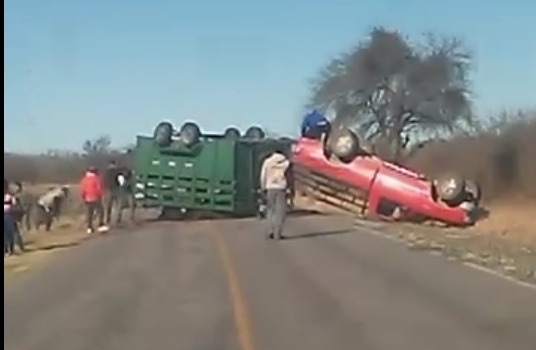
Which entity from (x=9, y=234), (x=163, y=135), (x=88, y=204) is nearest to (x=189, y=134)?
(x=163, y=135)

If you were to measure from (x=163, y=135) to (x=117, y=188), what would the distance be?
2.49 metres

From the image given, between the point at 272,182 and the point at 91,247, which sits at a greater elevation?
the point at 272,182

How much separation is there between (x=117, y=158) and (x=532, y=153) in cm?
1299

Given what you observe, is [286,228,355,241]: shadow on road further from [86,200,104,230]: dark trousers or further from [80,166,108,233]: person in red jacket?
[86,200,104,230]: dark trousers

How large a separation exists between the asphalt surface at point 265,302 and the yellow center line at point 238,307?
0.02 metres

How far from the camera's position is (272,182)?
24000mm

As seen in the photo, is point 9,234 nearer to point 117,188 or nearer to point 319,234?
point 319,234

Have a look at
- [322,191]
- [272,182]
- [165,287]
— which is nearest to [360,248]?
[272,182]

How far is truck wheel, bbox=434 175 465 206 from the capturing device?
31.6 m

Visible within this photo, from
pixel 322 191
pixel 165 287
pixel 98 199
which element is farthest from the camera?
pixel 322 191

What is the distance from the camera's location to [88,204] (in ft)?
97.7

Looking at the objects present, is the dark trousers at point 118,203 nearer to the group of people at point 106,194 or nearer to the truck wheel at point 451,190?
the group of people at point 106,194

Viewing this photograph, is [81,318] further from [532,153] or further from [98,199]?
[532,153]

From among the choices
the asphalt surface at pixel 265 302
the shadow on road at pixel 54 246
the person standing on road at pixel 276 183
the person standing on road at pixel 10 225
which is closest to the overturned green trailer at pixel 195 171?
the shadow on road at pixel 54 246
